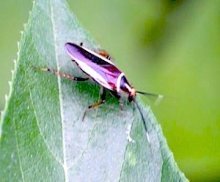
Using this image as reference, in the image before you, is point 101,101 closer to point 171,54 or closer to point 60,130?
point 60,130

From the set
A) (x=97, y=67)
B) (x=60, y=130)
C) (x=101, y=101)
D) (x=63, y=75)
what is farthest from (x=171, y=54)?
(x=60, y=130)

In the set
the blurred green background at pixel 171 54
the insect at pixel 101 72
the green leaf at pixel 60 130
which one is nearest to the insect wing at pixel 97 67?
the insect at pixel 101 72

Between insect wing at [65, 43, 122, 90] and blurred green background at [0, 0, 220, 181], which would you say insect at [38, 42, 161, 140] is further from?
blurred green background at [0, 0, 220, 181]

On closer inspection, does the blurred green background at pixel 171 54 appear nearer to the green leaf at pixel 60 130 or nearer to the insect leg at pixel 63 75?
the insect leg at pixel 63 75

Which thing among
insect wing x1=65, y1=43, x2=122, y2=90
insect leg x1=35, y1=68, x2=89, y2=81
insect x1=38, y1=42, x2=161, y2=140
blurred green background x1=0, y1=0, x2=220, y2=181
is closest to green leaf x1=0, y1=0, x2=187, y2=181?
insect leg x1=35, y1=68, x2=89, y2=81

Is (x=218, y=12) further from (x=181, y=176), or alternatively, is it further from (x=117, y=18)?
(x=181, y=176)
